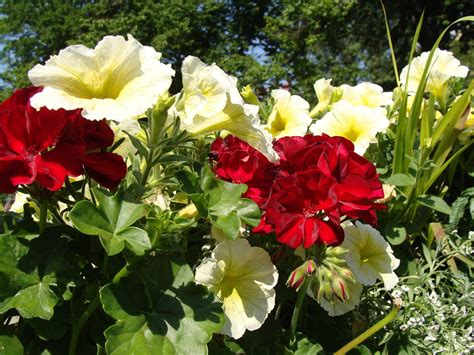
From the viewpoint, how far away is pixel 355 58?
53.1 ft

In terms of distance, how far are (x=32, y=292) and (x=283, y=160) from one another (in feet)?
1.33

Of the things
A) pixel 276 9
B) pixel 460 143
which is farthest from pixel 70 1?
pixel 460 143

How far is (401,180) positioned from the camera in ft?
3.82

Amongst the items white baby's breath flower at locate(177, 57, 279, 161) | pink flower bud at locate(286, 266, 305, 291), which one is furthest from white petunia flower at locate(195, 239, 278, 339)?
white baby's breath flower at locate(177, 57, 279, 161)

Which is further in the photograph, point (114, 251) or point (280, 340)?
point (280, 340)

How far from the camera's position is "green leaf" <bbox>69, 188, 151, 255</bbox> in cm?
63

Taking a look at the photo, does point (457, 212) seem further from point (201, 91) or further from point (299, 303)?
point (201, 91)

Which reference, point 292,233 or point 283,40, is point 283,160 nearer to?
point 292,233

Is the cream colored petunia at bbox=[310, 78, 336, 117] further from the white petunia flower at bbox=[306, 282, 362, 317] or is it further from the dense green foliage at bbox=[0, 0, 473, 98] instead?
the dense green foliage at bbox=[0, 0, 473, 98]

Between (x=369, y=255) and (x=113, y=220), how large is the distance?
0.48m

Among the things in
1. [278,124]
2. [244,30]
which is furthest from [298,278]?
[244,30]

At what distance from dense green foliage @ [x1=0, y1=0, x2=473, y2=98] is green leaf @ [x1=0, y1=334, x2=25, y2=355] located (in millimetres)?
9648

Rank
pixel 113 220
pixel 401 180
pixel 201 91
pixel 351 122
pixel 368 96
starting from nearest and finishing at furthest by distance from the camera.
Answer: pixel 113 220
pixel 201 91
pixel 401 180
pixel 351 122
pixel 368 96

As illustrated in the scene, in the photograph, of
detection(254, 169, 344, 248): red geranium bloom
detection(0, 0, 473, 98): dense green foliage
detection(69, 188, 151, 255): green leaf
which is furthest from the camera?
detection(0, 0, 473, 98): dense green foliage
